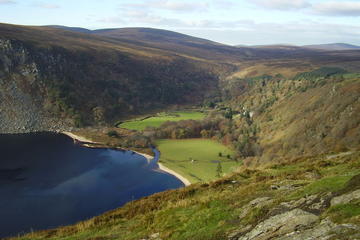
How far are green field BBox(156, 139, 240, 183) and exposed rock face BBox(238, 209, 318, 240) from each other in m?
75.9

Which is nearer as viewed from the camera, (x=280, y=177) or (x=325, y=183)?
(x=325, y=183)

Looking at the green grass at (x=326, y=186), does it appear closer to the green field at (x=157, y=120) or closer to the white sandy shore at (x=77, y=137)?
the white sandy shore at (x=77, y=137)

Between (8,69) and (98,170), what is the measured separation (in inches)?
3778

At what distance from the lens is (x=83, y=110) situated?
175375mm

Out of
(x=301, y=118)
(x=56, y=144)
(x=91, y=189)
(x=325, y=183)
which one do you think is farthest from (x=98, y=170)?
(x=325, y=183)

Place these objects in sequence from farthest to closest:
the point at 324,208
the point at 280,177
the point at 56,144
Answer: the point at 56,144
the point at 280,177
the point at 324,208

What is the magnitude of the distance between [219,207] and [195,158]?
317 feet

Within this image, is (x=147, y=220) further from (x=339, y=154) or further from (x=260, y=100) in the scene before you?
(x=260, y=100)

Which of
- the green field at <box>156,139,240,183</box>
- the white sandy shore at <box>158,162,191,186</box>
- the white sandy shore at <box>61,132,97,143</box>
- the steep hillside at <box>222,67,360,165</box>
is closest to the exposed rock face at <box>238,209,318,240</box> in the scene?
the steep hillside at <box>222,67,360,165</box>

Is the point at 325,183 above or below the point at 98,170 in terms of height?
above

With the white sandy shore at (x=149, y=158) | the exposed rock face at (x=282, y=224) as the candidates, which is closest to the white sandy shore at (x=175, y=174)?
the white sandy shore at (x=149, y=158)

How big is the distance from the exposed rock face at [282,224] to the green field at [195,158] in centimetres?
7587

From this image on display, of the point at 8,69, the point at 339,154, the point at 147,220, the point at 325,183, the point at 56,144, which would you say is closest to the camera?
the point at 325,183

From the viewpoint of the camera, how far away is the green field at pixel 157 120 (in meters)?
167
